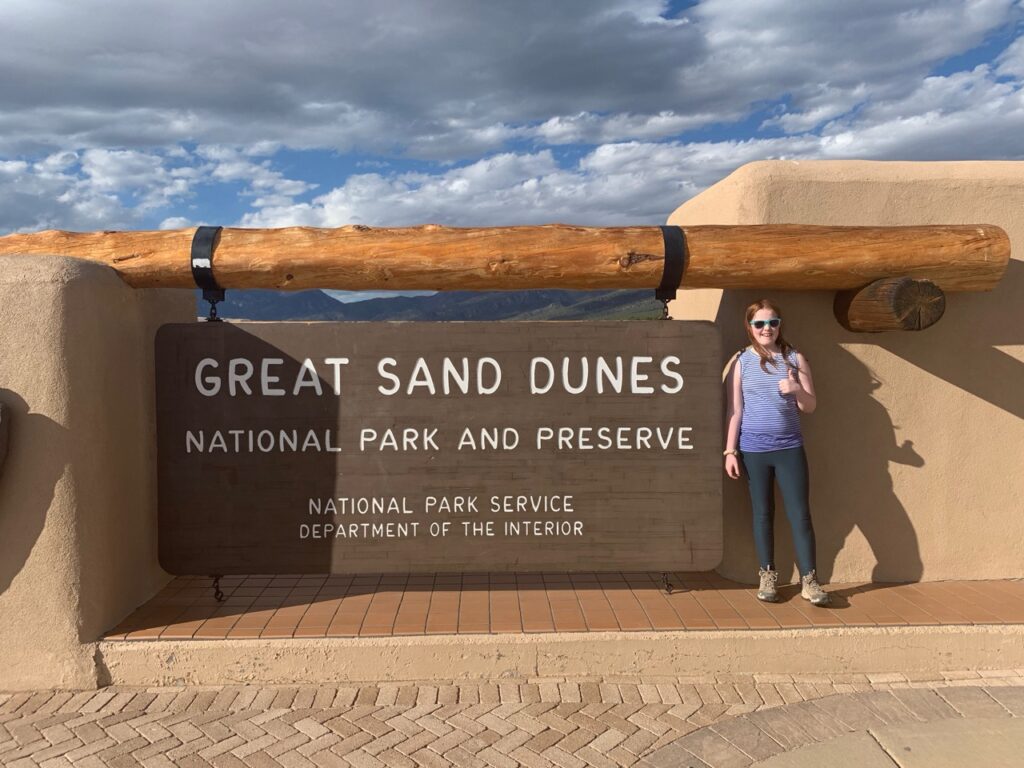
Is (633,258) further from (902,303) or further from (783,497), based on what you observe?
(783,497)

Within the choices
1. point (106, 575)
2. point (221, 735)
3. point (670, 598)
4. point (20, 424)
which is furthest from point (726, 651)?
point (20, 424)

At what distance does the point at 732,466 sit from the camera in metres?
4.39

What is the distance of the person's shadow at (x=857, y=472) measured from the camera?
463 centimetres

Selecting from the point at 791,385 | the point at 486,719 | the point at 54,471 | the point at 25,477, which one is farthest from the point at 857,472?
the point at 25,477

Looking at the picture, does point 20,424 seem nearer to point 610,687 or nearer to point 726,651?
point 610,687

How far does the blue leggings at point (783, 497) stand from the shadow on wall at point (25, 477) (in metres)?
3.76

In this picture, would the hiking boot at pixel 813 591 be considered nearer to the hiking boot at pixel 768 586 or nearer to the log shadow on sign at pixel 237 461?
the hiking boot at pixel 768 586

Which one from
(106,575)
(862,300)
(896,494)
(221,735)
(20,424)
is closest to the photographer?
(221,735)

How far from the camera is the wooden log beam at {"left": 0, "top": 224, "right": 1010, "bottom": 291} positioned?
4.18 meters

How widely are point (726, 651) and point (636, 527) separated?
0.81 metres

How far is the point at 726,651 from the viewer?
3951 millimetres

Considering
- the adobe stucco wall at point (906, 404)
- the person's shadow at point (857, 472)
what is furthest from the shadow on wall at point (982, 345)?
the person's shadow at point (857, 472)

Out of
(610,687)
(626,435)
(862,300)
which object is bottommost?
(610,687)

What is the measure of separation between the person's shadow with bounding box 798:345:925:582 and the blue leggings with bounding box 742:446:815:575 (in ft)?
1.20
